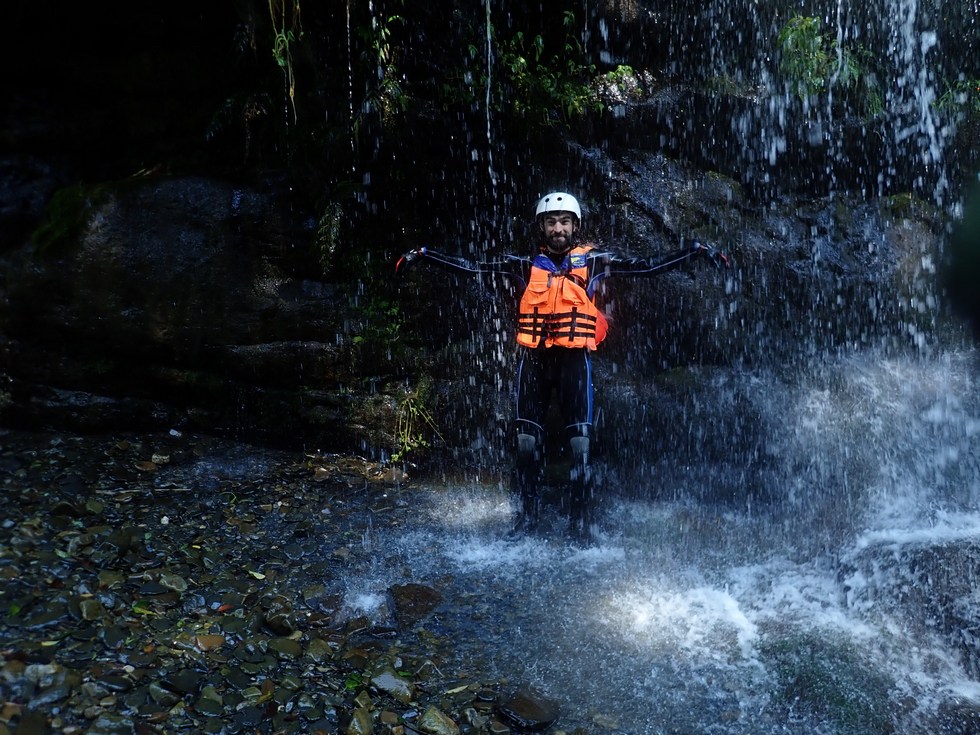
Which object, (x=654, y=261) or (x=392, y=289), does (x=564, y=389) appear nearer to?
(x=654, y=261)

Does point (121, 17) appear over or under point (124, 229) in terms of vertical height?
over

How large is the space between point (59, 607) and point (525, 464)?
3609 millimetres

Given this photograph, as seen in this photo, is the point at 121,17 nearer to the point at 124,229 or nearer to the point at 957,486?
the point at 124,229

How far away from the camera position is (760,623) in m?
4.61

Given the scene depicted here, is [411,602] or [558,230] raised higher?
[558,230]

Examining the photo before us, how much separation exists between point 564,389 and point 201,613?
3.46 m

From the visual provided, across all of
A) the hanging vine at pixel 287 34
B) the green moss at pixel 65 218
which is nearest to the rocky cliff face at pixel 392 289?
the green moss at pixel 65 218

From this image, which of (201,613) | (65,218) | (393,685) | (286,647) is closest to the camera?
(393,685)

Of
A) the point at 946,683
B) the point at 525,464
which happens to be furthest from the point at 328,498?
the point at 946,683

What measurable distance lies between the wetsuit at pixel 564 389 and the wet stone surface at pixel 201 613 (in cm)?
130

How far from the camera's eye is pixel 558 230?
20.1 feet

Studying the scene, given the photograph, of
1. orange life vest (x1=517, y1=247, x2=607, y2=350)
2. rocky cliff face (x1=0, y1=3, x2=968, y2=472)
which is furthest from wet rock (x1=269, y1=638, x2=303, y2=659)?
orange life vest (x1=517, y1=247, x2=607, y2=350)

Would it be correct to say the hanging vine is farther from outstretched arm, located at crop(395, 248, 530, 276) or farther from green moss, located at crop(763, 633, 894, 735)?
green moss, located at crop(763, 633, 894, 735)

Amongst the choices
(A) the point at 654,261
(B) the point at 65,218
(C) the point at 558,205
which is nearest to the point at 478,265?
(C) the point at 558,205
